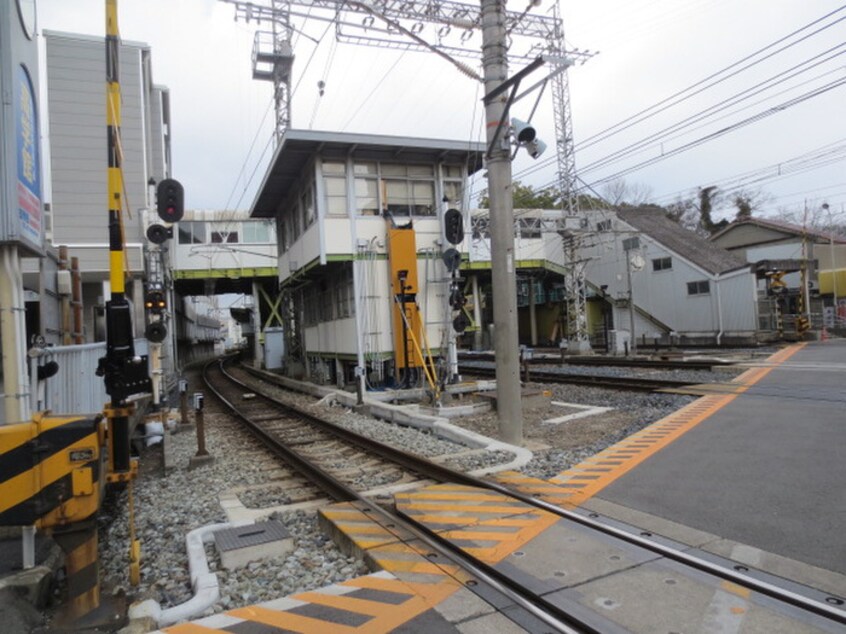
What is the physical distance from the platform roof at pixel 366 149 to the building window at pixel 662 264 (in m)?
20.3

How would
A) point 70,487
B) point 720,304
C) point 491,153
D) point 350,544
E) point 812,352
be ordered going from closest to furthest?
point 70,487 → point 350,544 → point 491,153 → point 812,352 → point 720,304

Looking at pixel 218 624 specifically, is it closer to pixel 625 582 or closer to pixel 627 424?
pixel 625 582

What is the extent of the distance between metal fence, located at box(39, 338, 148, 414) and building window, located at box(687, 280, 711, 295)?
97.7 feet

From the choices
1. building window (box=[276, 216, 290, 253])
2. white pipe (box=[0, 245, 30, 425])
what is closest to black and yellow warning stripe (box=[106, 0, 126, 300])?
white pipe (box=[0, 245, 30, 425])

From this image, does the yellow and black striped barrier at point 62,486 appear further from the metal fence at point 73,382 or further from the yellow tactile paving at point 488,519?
the metal fence at point 73,382

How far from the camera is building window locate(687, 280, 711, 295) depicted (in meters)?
30.2

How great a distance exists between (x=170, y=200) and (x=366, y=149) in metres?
8.69

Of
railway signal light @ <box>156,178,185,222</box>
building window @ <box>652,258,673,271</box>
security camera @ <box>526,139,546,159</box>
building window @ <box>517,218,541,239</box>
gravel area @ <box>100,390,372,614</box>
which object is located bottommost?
gravel area @ <box>100,390,372,614</box>

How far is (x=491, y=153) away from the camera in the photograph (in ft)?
26.7

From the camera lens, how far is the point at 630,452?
7.23m

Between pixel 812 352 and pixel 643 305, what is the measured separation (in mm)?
14100

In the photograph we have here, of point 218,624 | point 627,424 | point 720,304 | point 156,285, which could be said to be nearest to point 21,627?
point 218,624

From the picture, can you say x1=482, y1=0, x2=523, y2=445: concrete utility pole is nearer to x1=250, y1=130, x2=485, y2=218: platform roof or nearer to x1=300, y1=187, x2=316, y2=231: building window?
x1=250, y1=130, x2=485, y2=218: platform roof

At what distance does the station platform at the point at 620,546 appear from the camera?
10.8 feet
